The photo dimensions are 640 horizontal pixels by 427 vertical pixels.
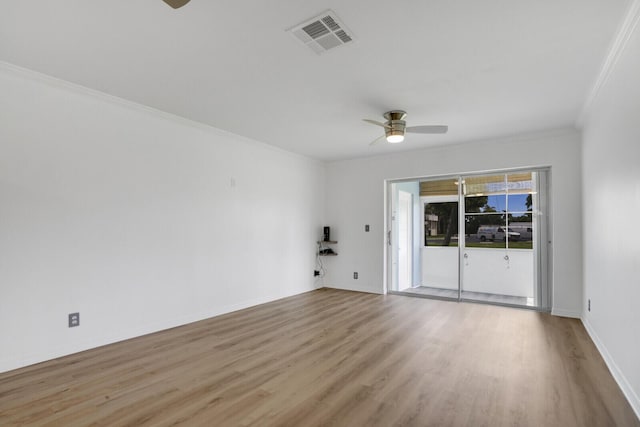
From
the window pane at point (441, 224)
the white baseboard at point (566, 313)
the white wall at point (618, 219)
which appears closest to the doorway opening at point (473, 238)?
the window pane at point (441, 224)

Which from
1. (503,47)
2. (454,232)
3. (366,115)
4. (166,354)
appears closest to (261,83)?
(366,115)

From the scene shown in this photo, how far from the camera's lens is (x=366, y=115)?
3.97 meters

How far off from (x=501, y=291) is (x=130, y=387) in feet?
18.5

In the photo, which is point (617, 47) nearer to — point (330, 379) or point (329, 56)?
point (329, 56)

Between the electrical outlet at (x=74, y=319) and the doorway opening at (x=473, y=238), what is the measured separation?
4.63 m

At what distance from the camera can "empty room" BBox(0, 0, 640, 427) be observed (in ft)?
7.20

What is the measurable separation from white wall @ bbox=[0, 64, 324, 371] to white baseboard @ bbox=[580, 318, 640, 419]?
4.11m

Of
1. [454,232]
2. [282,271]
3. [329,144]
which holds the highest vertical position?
[329,144]

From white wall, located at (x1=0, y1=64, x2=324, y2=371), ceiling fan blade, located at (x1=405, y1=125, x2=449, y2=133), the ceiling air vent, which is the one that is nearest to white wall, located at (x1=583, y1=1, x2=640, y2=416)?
ceiling fan blade, located at (x1=405, y1=125, x2=449, y2=133)

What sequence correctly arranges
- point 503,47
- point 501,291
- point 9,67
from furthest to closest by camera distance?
point 501,291, point 9,67, point 503,47

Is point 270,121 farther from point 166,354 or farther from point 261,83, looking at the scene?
point 166,354

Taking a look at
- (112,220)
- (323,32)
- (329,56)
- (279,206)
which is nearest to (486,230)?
(279,206)

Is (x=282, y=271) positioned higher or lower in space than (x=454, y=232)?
lower

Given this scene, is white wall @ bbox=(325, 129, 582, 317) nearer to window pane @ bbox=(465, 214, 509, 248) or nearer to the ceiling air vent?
window pane @ bbox=(465, 214, 509, 248)
